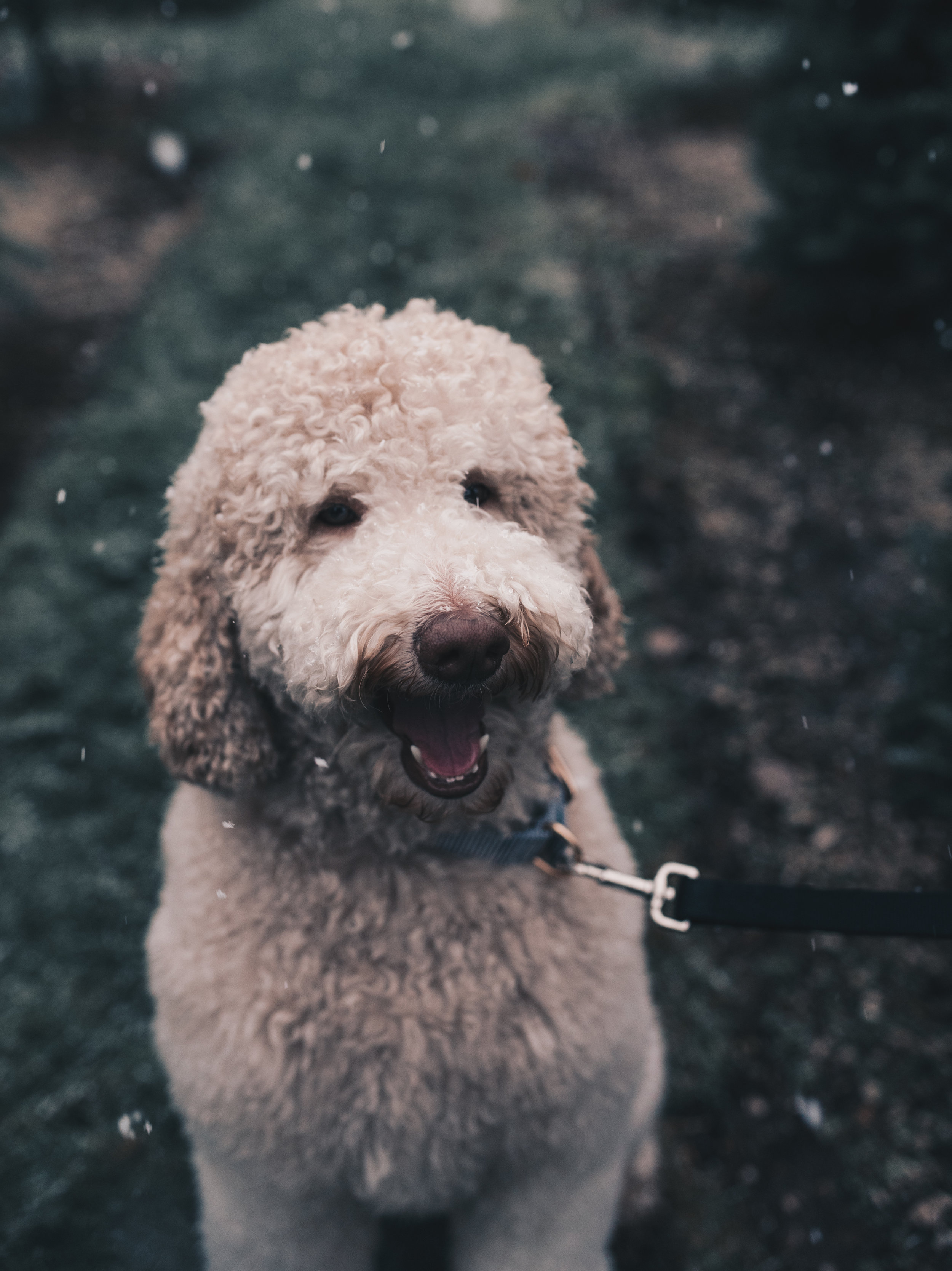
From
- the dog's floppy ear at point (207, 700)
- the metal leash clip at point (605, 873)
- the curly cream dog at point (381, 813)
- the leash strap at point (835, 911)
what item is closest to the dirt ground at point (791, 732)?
the curly cream dog at point (381, 813)

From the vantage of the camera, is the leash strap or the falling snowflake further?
the falling snowflake

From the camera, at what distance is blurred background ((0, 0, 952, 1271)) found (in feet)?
7.54

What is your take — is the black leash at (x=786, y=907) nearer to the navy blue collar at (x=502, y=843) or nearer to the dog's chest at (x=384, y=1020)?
the navy blue collar at (x=502, y=843)

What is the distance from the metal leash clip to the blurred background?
128cm

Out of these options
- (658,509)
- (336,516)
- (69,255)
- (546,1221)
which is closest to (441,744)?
(336,516)

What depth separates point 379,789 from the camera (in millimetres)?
1348

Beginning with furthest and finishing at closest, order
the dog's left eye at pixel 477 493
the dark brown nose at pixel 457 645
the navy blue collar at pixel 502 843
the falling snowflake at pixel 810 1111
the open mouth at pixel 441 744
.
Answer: the falling snowflake at pixel 810 1111
the navy blue collar at pixel 502 843
the dog's left eye at pixel 477 493
the open mouth at pixel 441 744
the dark brown nose at pixel 457 645

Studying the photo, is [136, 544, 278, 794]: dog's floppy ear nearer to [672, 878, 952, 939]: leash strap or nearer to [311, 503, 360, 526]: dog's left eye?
[311, 503, 360, 526]: dog's left eye

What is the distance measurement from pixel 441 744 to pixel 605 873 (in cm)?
48

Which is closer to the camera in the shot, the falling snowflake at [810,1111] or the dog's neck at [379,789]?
the dog's neck at [379,789]

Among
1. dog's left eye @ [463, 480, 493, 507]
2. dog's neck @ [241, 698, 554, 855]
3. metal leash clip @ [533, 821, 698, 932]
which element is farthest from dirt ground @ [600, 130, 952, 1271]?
dog's left eye @ [463, 480, 493, 507]

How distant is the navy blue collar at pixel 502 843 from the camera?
1532mm

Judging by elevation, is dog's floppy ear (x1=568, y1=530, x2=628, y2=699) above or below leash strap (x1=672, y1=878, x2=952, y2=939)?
above

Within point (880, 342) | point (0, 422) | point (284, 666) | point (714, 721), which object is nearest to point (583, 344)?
point (880, 342)
